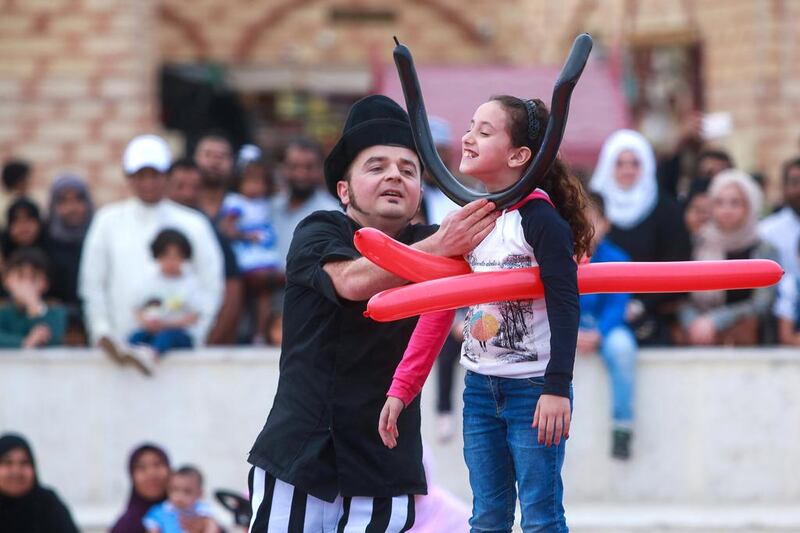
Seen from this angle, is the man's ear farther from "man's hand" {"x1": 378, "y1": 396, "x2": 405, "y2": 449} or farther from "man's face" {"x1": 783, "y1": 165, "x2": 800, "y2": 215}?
"man's face" {"x1": 783, "y1": 165, "x2": 800, "y2": 215}

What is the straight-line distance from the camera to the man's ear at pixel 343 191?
425 centimetres

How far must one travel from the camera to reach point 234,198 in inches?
375

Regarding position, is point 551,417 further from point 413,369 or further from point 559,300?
point 413,369

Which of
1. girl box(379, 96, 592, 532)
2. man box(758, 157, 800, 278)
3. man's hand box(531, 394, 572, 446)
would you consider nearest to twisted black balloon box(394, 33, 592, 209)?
girl box(379, 96, 592, 532)

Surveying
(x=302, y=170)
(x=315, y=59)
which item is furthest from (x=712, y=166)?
(x=315, y=59)

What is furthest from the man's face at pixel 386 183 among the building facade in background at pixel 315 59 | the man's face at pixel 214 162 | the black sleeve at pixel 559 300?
the building facade in background at pixel 315 59

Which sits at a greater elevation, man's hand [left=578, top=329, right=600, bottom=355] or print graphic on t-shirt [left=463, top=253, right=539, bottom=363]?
print graphic on t-shirt [left=463, top=253, right=539, bottom=363]

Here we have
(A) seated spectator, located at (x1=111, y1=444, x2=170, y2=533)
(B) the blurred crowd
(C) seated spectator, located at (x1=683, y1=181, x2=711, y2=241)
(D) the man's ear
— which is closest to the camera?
(D) the man's ear

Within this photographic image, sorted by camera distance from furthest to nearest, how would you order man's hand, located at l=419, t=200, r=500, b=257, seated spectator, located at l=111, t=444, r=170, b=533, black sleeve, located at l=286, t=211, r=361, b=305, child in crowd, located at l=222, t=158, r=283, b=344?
child in crowd, located at l=222, t=158, r=283, b=344, seated spectator, located at l=111, t=444, r=170, b=533, black sleeve, located at l=286, t=211, r=361, b=305, man's hand, located at l=419, t=200, r=500, b=257

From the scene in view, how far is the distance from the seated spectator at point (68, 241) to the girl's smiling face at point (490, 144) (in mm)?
5392

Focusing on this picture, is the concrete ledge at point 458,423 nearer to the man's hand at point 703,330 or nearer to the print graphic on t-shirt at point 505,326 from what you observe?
the man's hand at point 703,330

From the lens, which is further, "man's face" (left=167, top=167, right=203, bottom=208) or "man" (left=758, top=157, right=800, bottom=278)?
"man's face" (left=167, top=167, right=203, bottom=208)

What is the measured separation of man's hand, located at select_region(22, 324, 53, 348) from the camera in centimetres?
860

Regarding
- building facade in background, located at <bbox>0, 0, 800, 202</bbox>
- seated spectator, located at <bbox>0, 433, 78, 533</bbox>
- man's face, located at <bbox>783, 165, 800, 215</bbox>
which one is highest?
building facade in background, located at <bbox>0, 0, 800, 202</bbox>
